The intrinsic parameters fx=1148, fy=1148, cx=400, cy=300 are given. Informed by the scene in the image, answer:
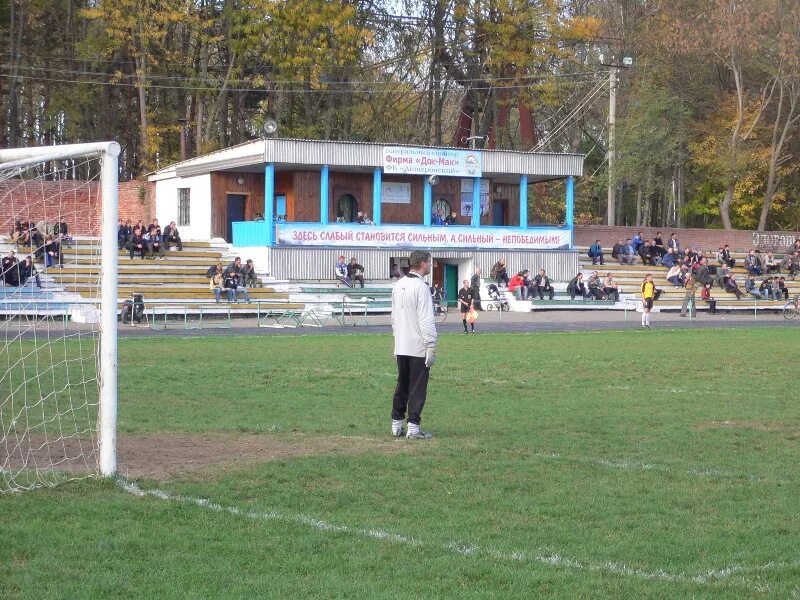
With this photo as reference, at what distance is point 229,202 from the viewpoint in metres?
47.5

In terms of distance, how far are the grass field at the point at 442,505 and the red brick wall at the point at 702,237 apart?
123 feet

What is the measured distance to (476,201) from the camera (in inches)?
1937

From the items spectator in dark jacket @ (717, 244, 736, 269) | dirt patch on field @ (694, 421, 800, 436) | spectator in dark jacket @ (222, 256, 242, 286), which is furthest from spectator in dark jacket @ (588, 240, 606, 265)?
dirt patch on field @ (694, 421, 800, 436)

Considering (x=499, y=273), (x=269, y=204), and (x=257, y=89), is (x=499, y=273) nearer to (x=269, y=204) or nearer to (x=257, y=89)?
(x=269, y=204)

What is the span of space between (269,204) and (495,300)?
9.41m

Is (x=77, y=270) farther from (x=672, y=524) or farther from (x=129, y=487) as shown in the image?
(x=672, y=524)

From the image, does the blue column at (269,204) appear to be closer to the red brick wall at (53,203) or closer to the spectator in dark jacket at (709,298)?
the spectator in dark jacket at (709,298)

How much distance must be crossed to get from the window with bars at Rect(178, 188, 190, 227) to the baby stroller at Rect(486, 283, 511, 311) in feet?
46.7

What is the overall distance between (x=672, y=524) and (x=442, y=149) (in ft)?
133

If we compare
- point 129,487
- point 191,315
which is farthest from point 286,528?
point 191,315

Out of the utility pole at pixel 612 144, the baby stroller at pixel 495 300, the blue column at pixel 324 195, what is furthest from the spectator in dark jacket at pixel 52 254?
the utility pole at pixel 612 144

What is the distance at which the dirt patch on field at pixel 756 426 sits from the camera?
12.4 m

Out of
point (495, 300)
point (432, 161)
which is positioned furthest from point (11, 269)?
point (432, 161)

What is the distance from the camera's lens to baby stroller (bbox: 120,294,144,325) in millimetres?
32594
